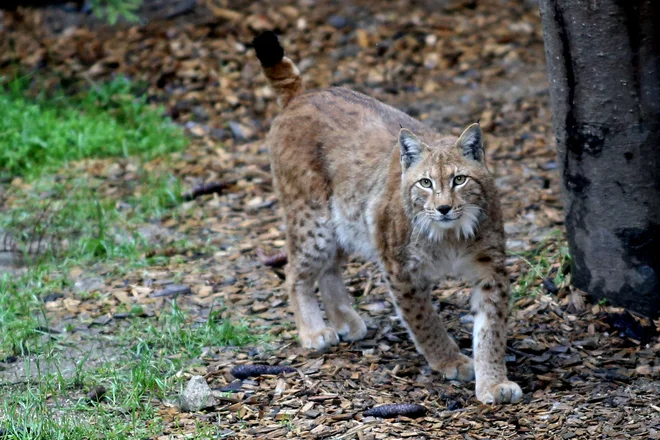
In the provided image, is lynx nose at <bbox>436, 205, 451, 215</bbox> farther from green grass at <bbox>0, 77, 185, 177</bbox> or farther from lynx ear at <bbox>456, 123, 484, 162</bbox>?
green grass at <bbox>0, 77, 185, 177</bbox>

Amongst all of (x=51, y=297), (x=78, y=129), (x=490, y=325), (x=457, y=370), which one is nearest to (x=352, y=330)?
(x=457, y=370)

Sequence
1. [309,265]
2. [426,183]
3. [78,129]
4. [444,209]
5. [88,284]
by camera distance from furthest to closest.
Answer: [78,129] → [88,284] → [309,265] → [426,183] → [444,209]

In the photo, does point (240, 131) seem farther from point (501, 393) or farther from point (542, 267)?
point (501, 393)

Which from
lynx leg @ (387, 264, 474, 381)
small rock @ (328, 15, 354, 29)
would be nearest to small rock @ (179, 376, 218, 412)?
lynx leg @ (387, 264, 474, 381)

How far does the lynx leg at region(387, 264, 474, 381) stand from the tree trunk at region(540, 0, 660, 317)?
0.89m

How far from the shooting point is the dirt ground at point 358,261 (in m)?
4.43

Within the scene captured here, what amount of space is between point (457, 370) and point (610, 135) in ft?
4.53

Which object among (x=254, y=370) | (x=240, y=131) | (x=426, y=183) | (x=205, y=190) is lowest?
(x=254, y=370)

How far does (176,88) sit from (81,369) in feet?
15.8

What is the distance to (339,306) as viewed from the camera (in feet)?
17.9

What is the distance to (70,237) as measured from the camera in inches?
259

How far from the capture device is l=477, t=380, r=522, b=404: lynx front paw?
14.8 ft

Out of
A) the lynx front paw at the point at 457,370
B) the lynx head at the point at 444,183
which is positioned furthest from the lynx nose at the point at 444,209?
the lynx front paw at the point at 457,370

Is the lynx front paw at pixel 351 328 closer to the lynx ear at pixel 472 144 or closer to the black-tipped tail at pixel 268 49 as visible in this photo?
the lynx ear at pixel 472 144
